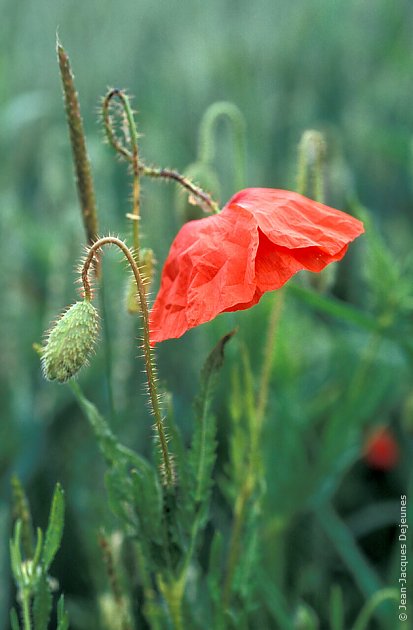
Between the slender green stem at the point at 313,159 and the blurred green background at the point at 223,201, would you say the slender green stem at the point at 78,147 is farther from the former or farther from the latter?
the slender green stem at the point at 313,159

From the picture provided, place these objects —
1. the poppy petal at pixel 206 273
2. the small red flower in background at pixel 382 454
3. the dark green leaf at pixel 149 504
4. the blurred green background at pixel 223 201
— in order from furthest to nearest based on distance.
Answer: the small red flower in background at pixel 382 454 < the blurred green background at pixel 223 201 < the dark green leaf at pixel 149 504 < the poppy petal at pixel 206 273

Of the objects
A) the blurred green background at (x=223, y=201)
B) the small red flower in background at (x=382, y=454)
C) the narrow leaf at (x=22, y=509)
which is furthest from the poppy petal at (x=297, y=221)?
the small red flower in background at (x=382, y=454)

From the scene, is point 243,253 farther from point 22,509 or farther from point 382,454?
point 382,454

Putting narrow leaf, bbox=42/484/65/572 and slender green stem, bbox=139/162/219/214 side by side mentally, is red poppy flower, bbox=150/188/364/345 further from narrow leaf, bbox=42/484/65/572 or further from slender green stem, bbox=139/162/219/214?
narrow leaf, bbox=42/484/65/572

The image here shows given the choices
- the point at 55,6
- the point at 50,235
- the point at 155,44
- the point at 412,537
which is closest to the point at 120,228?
the point at 50,235

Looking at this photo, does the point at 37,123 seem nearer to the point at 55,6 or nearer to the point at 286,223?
the point at 55,6

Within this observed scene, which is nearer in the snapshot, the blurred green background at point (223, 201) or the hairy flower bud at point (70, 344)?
the hairy flower bud at point (70, 344)

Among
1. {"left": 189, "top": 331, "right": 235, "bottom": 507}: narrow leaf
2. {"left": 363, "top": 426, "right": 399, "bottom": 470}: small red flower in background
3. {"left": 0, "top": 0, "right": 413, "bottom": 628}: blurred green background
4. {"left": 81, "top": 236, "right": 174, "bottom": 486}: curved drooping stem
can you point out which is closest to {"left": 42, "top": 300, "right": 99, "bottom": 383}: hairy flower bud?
{"left": 81, "top": 236, "right": 174, "bottom": 486}: curved drooping stem
